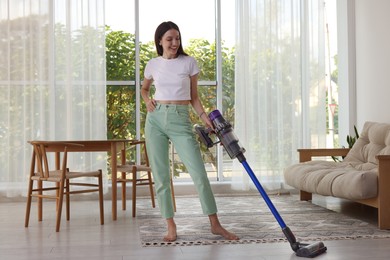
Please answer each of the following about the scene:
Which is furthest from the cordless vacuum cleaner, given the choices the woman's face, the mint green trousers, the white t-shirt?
the woman's face

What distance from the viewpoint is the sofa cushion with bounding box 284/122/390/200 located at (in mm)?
4992

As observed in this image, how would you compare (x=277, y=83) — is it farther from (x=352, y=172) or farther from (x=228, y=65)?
(x=352, y=172)

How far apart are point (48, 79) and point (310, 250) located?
4.27m

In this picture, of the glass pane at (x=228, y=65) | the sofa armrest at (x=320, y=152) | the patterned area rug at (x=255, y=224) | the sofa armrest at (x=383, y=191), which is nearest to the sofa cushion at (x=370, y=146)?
the sofa armrest at (x=320, y=152)

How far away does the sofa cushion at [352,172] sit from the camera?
16.4 ft

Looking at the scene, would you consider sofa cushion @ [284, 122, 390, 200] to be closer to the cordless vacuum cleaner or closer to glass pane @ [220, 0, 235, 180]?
the cordless vacuum cleaner

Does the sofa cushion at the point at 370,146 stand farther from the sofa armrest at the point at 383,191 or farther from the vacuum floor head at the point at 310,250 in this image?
the vacuum floor head at the point at 310,250

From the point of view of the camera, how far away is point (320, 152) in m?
6.91

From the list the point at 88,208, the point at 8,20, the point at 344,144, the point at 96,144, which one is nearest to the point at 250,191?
the point at 344,144

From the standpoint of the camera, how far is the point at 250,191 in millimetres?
7734

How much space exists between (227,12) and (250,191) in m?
2.02

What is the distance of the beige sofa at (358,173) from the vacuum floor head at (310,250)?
1.08 m

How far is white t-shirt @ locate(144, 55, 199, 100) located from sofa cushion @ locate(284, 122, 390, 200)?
1.44 metres

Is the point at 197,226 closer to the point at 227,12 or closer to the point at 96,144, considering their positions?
the point at 96,144
